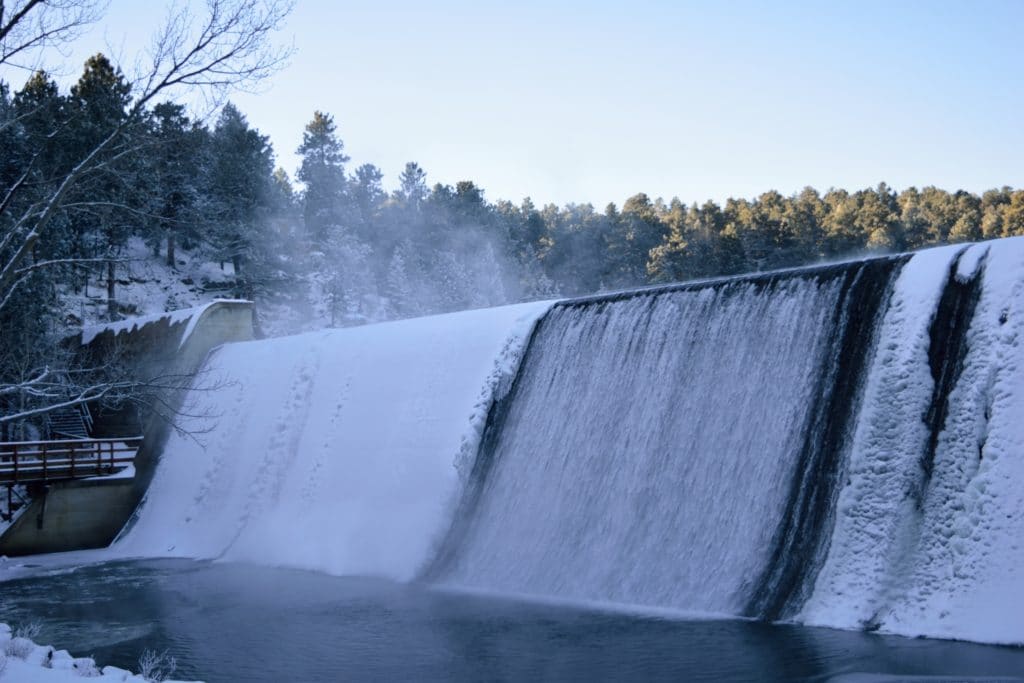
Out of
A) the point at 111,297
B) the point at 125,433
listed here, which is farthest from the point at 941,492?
the point at 111,297

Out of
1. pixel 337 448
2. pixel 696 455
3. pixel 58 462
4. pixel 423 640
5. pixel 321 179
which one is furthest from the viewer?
pixel 321 179

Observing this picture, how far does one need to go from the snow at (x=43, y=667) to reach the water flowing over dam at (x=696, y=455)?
257 inches

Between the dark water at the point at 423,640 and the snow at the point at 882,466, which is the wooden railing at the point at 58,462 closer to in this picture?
the dark water at the point at 423,640

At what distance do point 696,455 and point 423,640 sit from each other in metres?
4.26

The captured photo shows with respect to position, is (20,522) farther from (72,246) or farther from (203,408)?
(72,246)

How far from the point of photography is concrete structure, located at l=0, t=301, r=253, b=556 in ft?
69.3

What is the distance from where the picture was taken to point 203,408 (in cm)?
2403

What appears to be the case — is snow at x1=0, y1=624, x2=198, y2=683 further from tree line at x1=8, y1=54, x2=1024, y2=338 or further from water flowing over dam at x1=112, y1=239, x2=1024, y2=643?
tree line at x1=8, y1=54, x2=1024, y2=338

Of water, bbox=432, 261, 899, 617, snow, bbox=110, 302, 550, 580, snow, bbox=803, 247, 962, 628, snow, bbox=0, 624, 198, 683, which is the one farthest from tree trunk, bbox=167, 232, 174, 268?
snow, bbox=803, 247, 962, 628

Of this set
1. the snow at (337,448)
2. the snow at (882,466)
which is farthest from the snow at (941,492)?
the snow at (337,448)

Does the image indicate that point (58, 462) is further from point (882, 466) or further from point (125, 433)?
point (882, 466)

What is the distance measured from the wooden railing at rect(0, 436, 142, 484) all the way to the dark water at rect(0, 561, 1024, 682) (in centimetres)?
515

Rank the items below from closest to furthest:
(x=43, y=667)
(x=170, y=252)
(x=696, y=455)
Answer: (x=43, y=667), (x=696, y=455), (x=170, y=252)

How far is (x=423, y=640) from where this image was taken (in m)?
11.2
